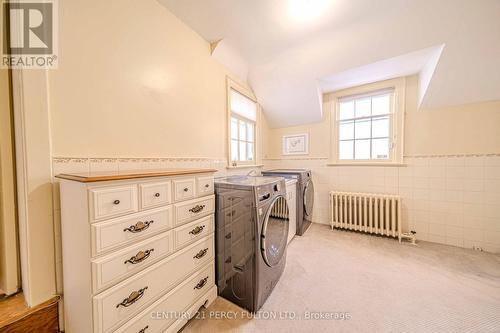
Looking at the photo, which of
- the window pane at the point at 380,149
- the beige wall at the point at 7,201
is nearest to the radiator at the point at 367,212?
A: the window pane at the point at 380,149

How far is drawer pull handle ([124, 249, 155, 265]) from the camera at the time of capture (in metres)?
0.91

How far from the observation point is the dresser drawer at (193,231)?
3.76 ft

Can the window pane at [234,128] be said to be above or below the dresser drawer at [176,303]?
above

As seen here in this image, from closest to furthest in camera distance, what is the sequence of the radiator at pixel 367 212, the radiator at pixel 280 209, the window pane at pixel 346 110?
the radiator at pixel 280 209 → the radiator at pixel 367 212 → the window pane at pixel 346 110

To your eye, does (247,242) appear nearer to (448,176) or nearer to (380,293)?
(380,293)

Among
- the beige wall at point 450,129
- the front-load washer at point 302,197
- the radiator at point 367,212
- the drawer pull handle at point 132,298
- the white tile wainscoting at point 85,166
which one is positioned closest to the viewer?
the drawer pull handle at point 132,298

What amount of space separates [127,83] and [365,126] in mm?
3219

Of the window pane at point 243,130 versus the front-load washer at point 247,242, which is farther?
the window pane at point 243,130

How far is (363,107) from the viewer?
9.39 feet

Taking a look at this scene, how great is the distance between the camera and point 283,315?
132 centimetres

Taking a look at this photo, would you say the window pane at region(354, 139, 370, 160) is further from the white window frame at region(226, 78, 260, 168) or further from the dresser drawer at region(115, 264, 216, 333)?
the dresser drawer at region(115, 264, 216, 333)

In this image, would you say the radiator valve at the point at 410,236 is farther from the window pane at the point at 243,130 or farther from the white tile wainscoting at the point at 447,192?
the window pane at the point at 243,130

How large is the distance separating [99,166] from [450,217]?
3968 mm

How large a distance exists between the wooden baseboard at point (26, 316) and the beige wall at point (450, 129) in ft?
12.9
